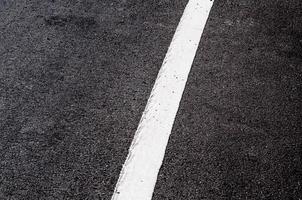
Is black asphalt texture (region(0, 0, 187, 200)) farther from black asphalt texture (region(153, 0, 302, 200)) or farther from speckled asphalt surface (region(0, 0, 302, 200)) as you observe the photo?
black asphalt texture (region(153, 0, 302, 200))

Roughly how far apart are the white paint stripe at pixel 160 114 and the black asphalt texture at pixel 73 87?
7 cm

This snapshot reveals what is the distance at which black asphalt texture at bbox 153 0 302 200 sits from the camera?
98.9 inches

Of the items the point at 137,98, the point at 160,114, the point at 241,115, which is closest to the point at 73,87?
the point at 137,98

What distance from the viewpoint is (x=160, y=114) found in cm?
295

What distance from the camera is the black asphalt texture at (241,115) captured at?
2512 mm

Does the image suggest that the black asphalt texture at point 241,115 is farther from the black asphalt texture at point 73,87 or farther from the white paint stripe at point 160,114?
the black asphalt texture at point 73,87

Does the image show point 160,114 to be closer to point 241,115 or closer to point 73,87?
point 241,115

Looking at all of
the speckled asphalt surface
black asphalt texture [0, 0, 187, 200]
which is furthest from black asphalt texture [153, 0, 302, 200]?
black asphalt texture [0, 0, 187, 200]

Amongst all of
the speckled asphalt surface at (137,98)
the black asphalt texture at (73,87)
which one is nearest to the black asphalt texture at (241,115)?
the speckled asphalt surface at (137,98)

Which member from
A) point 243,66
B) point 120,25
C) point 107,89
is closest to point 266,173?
point 243,66

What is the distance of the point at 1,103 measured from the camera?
119 inches

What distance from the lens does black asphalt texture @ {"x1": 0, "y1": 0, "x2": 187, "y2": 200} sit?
2555 mm

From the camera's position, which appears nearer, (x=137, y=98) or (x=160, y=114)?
(x=160, y=114)

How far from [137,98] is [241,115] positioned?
878mm
